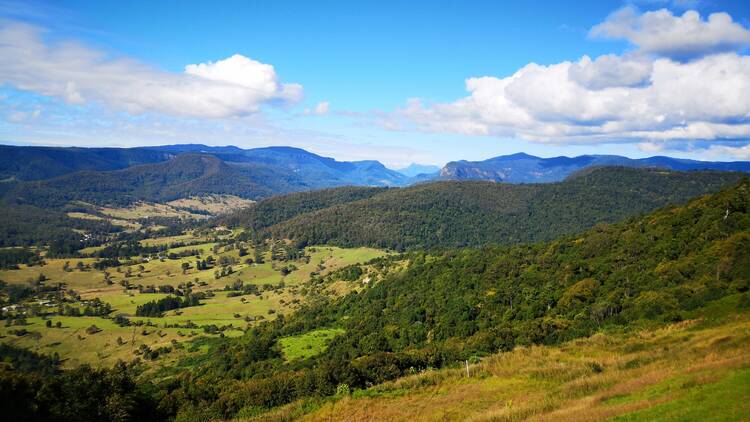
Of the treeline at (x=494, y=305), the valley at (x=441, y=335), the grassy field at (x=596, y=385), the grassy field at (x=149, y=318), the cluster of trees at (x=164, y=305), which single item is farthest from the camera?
the cluster of trees at (x=164, y=305)

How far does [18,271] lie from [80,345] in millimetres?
121582

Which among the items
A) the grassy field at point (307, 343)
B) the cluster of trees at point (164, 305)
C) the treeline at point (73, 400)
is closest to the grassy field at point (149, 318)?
the grassy field at point (307, 343)

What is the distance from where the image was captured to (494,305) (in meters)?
83.1

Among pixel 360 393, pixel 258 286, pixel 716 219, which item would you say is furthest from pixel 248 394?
pixel 258 286

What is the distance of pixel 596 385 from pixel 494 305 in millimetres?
Answer: 59881

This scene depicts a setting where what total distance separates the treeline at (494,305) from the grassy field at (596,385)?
8.44m

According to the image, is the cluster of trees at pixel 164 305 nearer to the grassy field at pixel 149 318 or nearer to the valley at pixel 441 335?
the valley at pixel 441 335

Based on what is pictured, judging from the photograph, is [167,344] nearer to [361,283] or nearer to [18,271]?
[361,283]

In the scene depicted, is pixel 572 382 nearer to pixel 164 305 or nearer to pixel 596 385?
pixel 596 385

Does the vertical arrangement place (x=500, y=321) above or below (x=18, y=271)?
above

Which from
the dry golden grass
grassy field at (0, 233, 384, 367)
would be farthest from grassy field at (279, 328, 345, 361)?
the dry golden grass

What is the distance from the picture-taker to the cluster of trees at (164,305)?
144 meters

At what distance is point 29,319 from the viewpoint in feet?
440

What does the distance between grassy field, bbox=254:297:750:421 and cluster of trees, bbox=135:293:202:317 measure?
133 meters
